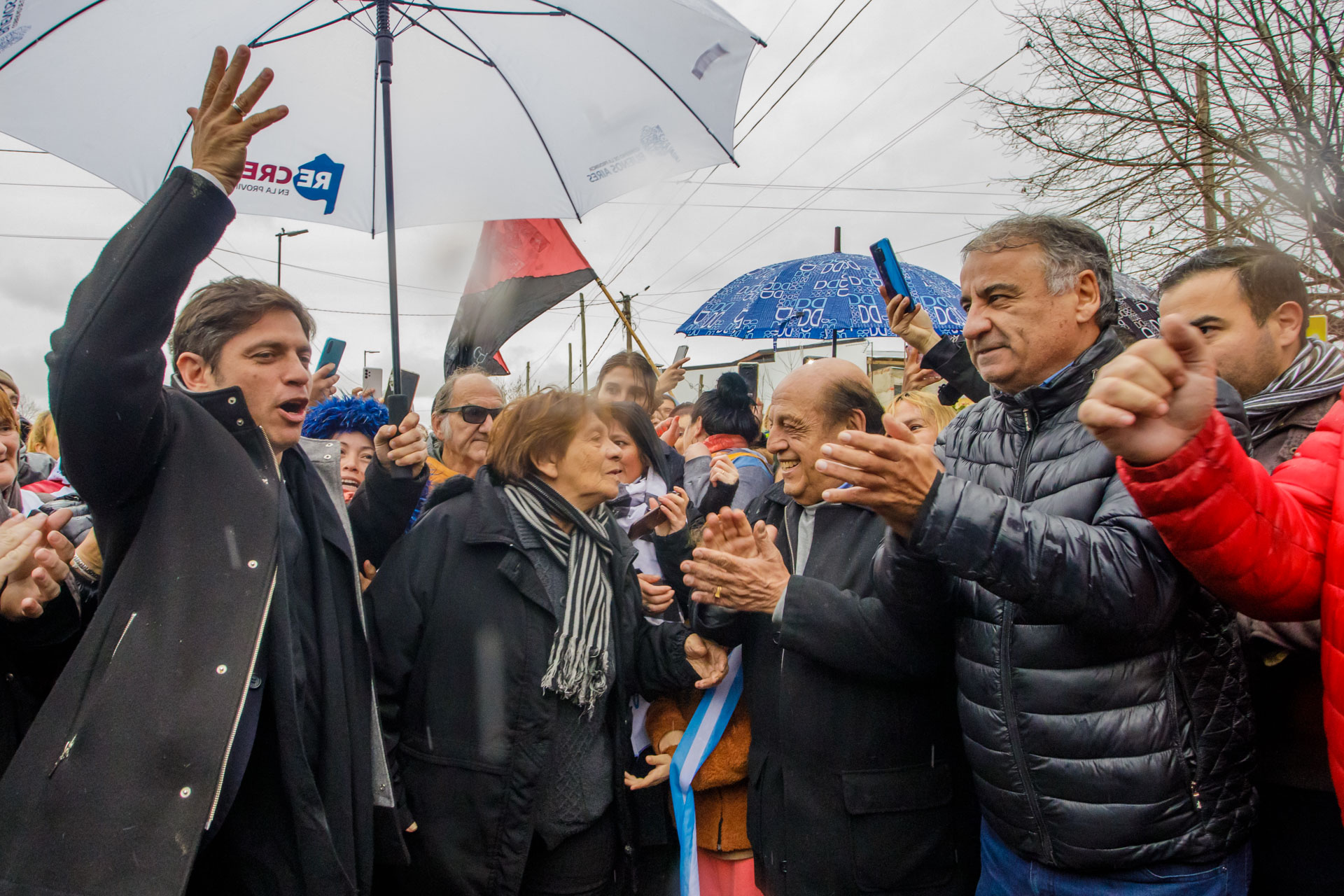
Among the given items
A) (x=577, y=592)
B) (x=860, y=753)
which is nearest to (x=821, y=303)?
(x=577, y=592)

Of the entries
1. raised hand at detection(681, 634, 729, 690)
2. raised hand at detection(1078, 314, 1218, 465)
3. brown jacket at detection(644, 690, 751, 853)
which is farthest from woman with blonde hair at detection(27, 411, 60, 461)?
raised hand at detection(1078, 314, 1218, 465)

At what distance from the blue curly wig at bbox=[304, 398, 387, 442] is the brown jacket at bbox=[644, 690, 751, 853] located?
186 centimetres

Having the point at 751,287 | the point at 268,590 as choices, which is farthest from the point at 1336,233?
the point at 268,590

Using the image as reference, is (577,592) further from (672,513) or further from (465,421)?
(465,421)

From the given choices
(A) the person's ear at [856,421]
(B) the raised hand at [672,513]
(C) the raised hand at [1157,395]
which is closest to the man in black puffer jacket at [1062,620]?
(C) the raised hand at [1157,395]

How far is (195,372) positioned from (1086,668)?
2177 mm

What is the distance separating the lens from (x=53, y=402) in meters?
1.45

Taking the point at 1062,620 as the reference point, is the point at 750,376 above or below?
above

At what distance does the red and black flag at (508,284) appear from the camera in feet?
15.6

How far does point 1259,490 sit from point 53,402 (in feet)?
7.17

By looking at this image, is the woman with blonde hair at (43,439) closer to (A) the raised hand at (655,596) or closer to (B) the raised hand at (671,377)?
(B) the raised hand at (671,377)

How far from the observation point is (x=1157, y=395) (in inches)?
50.8

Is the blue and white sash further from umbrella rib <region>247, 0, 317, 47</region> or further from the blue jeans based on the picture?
umbrella rib <region>247, 0, 317, 47</region>

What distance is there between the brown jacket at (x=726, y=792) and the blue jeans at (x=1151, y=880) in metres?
0.94
